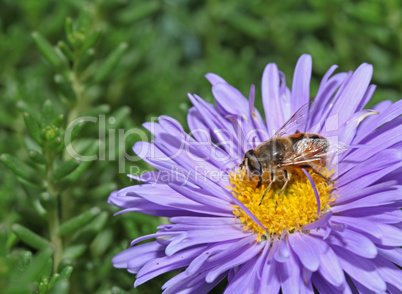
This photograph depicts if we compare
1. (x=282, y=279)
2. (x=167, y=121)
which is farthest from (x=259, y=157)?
(x=282, y=279)

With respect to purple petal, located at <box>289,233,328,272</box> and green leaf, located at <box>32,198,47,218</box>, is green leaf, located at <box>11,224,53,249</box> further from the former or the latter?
purple petal, located at <box>289,233,328,272</box>

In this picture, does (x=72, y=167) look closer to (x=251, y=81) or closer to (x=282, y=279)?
(x=282, y=279)

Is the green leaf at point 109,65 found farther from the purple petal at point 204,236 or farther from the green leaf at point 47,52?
the purple petal at point 204,236

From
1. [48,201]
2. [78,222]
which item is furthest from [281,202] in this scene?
[48,201]

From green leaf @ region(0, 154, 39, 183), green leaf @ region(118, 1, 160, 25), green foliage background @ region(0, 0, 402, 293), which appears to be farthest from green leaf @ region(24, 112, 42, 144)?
green leaf @ region(118, 1, 160, 25)

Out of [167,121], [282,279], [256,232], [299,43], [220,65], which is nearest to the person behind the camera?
[282,279]

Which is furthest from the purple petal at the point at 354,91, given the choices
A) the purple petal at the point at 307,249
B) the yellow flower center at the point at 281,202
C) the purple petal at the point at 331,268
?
the purple petal at the point at 331,268
